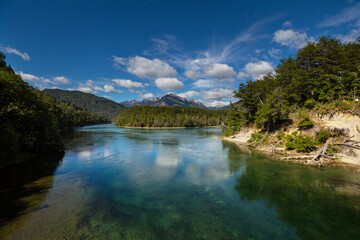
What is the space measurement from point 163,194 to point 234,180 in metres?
8.29

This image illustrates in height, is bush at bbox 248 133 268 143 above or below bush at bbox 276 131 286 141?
below

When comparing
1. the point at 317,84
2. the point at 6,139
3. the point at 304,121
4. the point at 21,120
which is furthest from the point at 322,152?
the point at 21,120

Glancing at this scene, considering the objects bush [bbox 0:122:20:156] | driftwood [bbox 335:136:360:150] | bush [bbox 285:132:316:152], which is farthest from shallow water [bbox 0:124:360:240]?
bush [bbox 285:132:316:152]

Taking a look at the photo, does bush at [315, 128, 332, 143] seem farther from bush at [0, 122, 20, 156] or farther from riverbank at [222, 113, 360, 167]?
bush at [0, 122, 20, 156]

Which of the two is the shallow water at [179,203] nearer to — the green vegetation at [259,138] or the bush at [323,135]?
the bush at [323,135]

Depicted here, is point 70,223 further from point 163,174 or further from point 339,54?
point 339,54

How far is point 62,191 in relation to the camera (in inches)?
546

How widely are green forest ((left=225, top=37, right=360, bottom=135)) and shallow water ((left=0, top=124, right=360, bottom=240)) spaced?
53.4ft

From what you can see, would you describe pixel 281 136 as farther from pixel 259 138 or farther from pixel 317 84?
pixel 317 84

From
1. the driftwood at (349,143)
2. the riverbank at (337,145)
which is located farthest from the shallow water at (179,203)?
the driftwood at (349,143)

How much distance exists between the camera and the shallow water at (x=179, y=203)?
8.77 meters

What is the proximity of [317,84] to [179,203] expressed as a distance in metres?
36.5

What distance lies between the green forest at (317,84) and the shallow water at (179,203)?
53.4 feet

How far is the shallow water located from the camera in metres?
8.77
